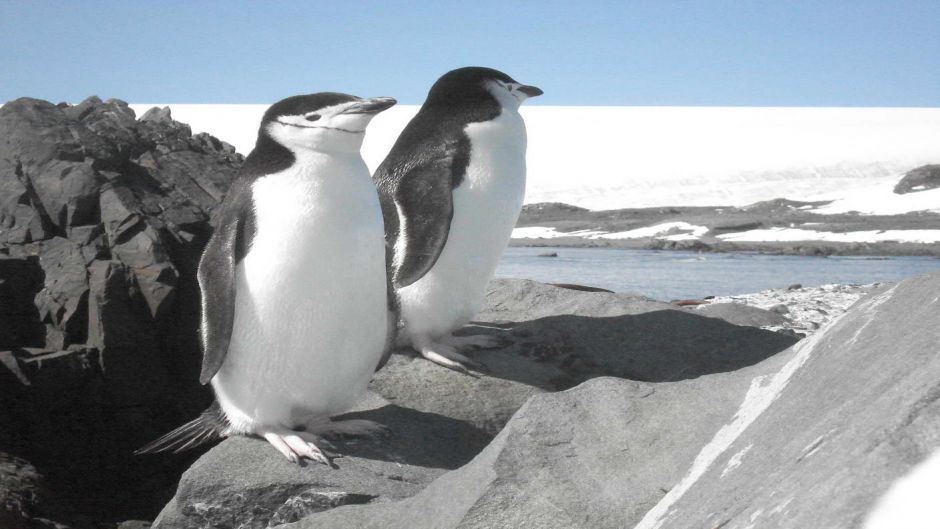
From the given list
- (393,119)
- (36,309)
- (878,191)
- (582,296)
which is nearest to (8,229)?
(36,309)

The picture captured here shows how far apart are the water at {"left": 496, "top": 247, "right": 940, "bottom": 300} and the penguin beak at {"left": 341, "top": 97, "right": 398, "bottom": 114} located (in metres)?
5.42

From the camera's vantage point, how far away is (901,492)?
3.51 ft

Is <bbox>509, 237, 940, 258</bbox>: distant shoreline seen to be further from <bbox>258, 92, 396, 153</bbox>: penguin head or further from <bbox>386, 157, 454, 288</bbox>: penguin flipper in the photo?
<bbox>258, 92, 396, 153</bbox>: penguin head

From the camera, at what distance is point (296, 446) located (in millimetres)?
3182

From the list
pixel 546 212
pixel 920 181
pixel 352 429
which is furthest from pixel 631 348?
pixel 546 212

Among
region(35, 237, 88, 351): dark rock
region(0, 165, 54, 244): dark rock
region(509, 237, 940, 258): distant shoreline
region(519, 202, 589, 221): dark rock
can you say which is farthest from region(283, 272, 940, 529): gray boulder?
region(519, 202, 589, 221): dark rock

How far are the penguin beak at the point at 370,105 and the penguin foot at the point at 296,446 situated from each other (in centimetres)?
113

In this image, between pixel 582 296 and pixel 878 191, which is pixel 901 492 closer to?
pixel 582 296

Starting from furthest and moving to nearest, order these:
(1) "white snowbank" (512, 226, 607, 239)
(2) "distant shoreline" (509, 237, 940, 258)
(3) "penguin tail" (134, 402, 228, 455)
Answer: (1) "white snowbank" (512, 226, 607, 239) < (2) "distant shoreline" (509, 237, 940, 258) < (3) "penguin tail" (134, 402, 228, 455)

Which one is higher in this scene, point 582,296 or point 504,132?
point 504,132

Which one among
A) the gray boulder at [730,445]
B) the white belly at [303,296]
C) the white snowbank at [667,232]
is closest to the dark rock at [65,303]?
the white belly at [303,296]

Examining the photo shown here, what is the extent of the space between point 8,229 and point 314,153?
2486 millimetres

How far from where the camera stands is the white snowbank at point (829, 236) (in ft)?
42.4

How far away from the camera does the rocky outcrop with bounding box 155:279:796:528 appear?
115 inches
